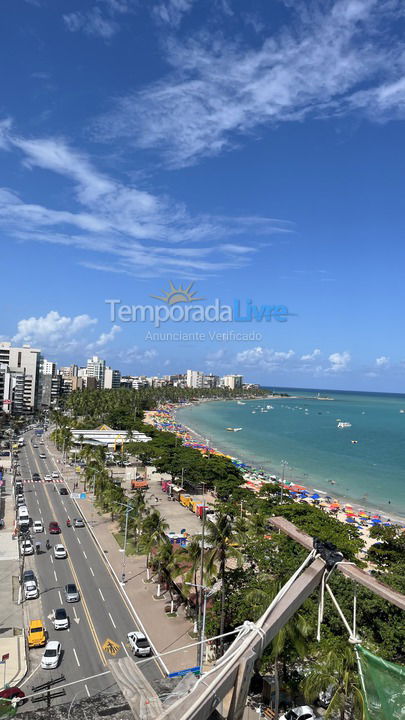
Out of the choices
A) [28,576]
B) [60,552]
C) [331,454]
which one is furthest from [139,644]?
[331,454]

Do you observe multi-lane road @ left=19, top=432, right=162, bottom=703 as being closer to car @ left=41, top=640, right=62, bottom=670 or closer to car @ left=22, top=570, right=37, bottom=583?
car @ left=41, top=640, right=62, bottom=670

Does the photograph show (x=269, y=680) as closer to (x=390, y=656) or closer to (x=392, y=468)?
(x=390, y=656)

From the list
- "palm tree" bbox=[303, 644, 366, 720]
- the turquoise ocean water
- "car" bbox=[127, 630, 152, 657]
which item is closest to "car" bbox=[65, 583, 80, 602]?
"car" bbox=[127, 630, 152, 657]

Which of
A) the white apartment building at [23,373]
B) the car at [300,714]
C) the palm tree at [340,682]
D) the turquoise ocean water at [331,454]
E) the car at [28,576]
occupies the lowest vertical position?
the turquoise ocean water at [331,454]

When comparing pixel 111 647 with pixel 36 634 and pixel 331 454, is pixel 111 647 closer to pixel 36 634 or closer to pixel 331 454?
pixel 36 634

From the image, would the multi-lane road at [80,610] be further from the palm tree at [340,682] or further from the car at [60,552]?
the palm tree at [340,682]

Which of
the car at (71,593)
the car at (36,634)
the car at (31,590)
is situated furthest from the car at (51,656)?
the car at (31,590)

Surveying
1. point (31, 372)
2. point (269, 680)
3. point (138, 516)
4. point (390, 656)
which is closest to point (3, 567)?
point (138, 516)
